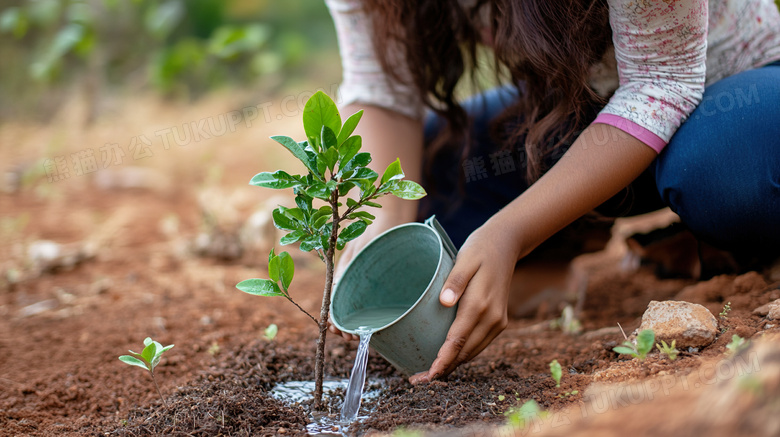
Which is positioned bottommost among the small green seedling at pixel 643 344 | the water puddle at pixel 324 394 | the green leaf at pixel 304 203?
the water puddle at pixel 324 394

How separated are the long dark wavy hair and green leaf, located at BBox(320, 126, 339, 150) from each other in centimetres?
55

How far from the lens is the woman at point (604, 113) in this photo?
1.24 meters

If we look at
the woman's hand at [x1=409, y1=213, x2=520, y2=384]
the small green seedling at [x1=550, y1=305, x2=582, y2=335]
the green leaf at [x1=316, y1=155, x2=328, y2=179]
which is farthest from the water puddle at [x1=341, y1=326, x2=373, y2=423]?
the small green seedling at [x1=550, y1=305, x2=582, y2=335]

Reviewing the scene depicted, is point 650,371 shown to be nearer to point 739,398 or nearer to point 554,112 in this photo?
point 739,398

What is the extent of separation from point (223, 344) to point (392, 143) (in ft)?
2.32

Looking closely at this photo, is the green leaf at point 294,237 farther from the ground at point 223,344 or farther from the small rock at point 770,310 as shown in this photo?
the small rock at point 770,310

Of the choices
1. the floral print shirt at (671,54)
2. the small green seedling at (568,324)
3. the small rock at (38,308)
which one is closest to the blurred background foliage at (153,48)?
the small rock at (38,308)

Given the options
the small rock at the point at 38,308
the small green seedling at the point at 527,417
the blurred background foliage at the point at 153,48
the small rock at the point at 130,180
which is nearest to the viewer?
the small green seedling at the point at 527,417

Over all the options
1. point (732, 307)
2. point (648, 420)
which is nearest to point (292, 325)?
point (732, 307)

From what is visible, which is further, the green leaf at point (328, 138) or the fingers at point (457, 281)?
the fingers at point (457, 281)

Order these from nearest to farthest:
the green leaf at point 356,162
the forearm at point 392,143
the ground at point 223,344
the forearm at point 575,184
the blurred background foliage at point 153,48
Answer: the ground at point 223,344 → the green leaf at point 356,162 → the forearm at point 575,184 → the forearm at point 392,143 → the blurred background foliage at point 153,48

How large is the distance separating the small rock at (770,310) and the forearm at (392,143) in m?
0.85

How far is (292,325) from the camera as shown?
5.75 feet

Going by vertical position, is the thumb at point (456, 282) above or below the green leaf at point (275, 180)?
below
